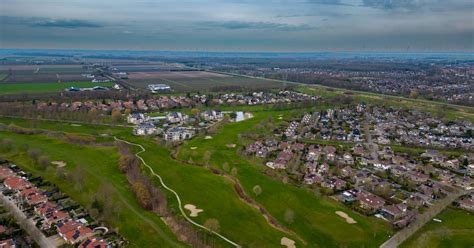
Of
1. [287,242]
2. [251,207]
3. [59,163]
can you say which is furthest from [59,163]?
[287,242]

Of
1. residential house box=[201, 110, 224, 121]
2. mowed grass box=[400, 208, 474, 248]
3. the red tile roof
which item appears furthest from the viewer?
residential house box=[201, 110, 224, 121]

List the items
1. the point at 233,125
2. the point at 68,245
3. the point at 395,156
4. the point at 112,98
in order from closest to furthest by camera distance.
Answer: the point at 68,245 → the point at 395,156 → the point at 233,125 → the point at 112,98

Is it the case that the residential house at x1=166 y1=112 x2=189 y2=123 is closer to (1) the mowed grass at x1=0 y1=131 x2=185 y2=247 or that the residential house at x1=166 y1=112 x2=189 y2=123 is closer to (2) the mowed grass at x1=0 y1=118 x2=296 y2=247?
(2) the mowed grass at x1=0 y1=118 x2=296 y2=247

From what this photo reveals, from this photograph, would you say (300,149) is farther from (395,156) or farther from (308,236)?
(308,236)

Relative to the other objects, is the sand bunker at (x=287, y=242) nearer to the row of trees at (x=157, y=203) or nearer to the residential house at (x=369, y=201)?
the row of trees at (x=157, y=203)

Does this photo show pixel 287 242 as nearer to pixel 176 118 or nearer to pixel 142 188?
pixel 142 188

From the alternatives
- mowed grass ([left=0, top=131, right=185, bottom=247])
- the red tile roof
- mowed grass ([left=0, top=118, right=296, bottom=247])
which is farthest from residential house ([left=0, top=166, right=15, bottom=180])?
mowed grass ([left=0, top=118, right=296, bottom=247])

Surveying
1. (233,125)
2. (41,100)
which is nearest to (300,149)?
(233,125)

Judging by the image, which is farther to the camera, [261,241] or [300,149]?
[300,149]
